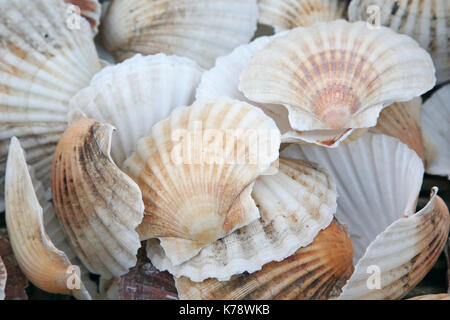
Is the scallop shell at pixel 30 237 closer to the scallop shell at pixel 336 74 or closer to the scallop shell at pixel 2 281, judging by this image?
the scallop shell at pixel 2 281

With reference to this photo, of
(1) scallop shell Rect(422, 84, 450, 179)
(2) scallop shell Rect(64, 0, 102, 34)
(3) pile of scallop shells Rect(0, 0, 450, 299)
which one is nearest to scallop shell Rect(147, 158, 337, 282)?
(3) pile of scallop shells Rect(0, 0, 450, 299)

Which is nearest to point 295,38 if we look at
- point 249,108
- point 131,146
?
point 249,108

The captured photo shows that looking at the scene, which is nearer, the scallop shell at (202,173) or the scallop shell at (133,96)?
the scallop shell at (202,173)

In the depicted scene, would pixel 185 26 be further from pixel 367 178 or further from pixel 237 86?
pixel 367 178

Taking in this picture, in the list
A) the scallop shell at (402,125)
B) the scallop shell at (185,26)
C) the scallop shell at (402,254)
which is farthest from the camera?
the scallop shell at (185,26)

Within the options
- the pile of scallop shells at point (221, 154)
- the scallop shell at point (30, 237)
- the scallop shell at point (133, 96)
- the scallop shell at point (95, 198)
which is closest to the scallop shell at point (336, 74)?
the pile of scallop shells at point (221, 154)

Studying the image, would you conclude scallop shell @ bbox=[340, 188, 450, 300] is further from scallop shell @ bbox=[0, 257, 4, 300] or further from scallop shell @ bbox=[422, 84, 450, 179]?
scallop shell @ bbox=[0, 257, 4, 300]

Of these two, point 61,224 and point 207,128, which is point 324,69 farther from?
point 61,224
